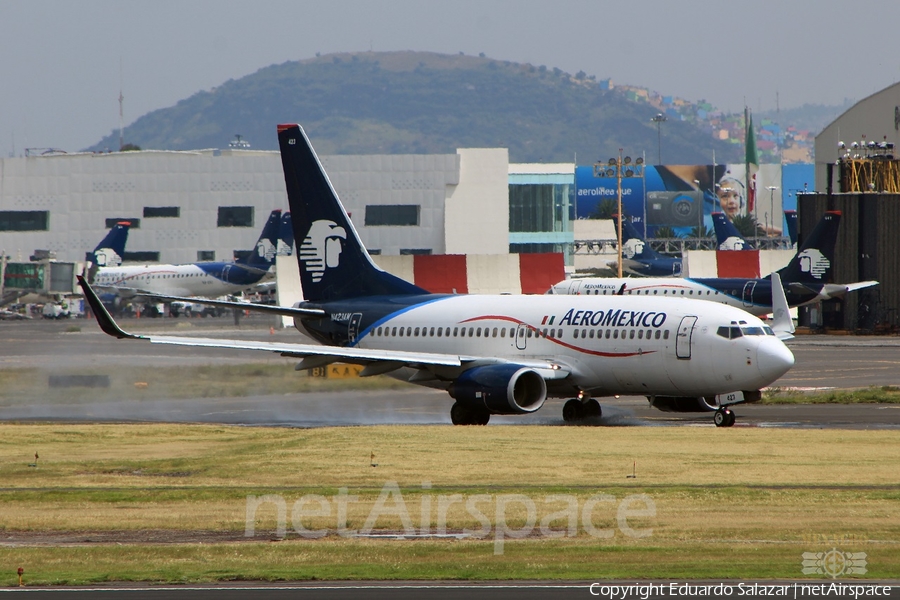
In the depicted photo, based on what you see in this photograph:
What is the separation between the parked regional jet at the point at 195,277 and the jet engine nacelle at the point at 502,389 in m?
76.6

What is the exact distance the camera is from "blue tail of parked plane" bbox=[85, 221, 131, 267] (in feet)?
405

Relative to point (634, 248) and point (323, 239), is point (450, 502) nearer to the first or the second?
point (323, 239)

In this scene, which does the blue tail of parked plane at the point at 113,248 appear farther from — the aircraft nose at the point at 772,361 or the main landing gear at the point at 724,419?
the aircraft nose at the point at 772,361

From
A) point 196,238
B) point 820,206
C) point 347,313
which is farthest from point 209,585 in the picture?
point 196,238

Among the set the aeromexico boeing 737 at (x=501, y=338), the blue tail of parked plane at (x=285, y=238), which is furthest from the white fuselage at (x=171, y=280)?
the aeromexico boeing 737 at (x=501, y=338)

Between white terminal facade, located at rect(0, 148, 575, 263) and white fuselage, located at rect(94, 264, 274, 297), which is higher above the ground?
white terminal facade, located at rect(0, 148, 575, 263)

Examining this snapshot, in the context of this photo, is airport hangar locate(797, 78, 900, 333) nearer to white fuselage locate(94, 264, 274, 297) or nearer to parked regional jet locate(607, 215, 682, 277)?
parked regional jet locate(607, 215, 682, 277)

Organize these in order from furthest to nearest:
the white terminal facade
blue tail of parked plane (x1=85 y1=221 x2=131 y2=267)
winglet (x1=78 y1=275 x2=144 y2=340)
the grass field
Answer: the white terminal facade
blue tail of parked plane (x1=85 y1=221 x2=131 y2=267)
winglet (x1=78 y1=275 x2=144 y2=340)
the grass field

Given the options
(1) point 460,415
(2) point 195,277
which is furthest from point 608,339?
(2) point 195,277

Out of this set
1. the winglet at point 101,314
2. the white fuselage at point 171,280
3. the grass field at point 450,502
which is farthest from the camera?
the white fuselage at point 171,280

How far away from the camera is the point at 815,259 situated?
7625 cm
